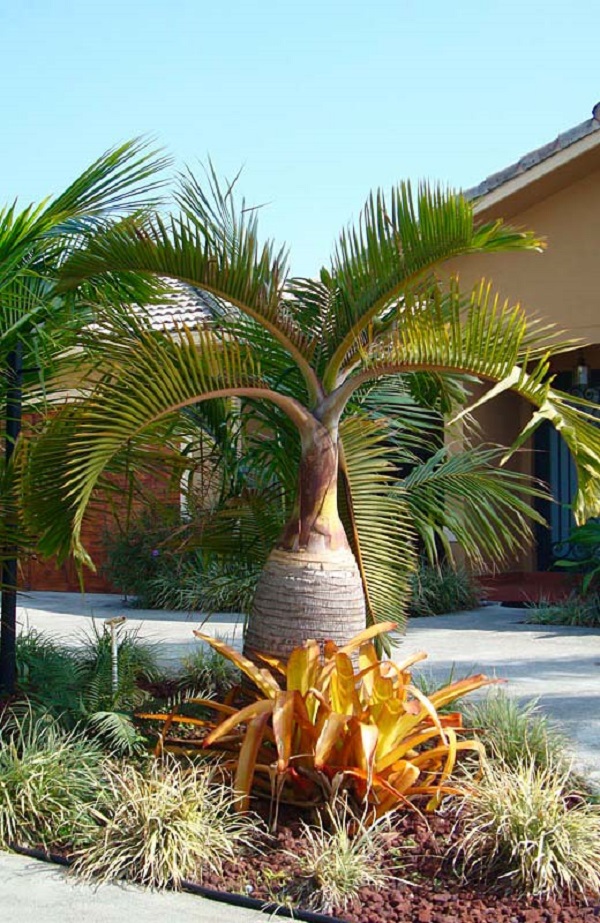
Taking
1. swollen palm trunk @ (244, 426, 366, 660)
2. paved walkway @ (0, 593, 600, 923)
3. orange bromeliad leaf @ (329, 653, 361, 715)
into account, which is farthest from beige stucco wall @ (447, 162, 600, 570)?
orange bromeliad leaf @ (329, 653, 361, 715)

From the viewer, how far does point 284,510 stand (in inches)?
272

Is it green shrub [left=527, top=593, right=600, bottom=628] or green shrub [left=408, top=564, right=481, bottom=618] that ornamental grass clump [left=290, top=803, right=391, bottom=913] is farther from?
green shrub [left=408, top=564, right=481, bottom=618]

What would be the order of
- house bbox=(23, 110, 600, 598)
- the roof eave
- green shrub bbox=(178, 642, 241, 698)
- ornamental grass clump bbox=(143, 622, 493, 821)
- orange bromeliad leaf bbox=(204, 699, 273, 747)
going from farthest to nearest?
house bbox=(23, 110, 600, 598) → the roof eave → green shrub bbox=(178, 642, 241, 698) → orange bromeliad leaf bbox=(204, 699, 273, 747) → ornamental grass clump bbox=(143, 622, 493, 821)

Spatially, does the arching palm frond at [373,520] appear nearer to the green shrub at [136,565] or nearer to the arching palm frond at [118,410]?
the arching palm frond at [118,410]

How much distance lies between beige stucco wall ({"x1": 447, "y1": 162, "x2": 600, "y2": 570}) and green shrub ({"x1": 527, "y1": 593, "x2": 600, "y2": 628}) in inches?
74.7

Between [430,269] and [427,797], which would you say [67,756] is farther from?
[430,269]

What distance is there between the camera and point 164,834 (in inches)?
183

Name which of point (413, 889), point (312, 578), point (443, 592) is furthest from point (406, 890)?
point (443, 592)

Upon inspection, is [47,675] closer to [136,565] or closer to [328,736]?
[328,736]

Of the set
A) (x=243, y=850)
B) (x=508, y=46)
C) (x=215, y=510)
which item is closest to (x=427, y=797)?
(x=243, y=850)

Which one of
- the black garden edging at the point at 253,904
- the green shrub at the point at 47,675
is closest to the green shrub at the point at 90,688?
the green shrub at the point at 47,675

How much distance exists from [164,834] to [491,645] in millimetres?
6132

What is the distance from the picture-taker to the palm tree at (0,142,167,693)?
21.4 ft

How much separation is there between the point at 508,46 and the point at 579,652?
518 cm
